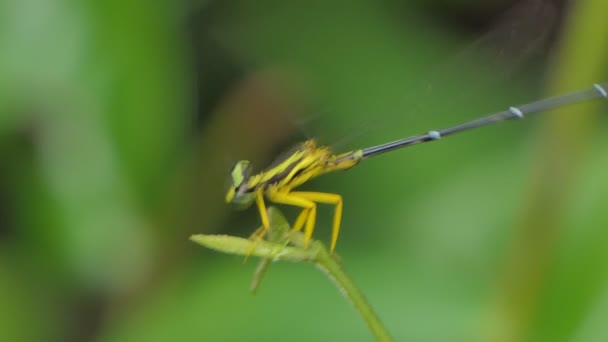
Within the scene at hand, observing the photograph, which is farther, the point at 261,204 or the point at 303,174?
the point at 303,174

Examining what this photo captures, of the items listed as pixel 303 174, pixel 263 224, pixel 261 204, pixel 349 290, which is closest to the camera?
pixel 349 290

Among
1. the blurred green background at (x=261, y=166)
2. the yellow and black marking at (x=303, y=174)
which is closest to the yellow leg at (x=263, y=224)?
the yellow and black marking at (x=303, y=174)

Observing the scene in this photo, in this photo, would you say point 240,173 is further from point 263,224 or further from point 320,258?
point 320,258

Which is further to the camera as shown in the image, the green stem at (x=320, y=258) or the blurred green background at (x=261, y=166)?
the blurred green background at (x=261, y=166)

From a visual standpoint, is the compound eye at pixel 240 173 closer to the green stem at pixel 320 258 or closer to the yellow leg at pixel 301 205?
the yellow leg at pixel 301 205

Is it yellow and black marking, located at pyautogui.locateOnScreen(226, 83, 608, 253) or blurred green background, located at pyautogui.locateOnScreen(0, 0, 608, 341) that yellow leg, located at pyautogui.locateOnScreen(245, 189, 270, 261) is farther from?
blurred green background, located at pyautogui.locateOnScreen(0, 0, 608, 341)

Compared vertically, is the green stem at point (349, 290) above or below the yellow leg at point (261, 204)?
below

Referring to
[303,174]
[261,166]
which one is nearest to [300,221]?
[303,174]
